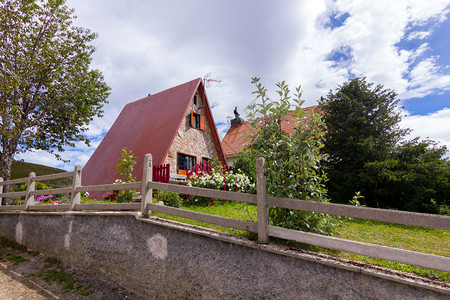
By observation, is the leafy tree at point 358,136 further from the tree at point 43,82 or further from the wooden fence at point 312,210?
the tree at point 43,82

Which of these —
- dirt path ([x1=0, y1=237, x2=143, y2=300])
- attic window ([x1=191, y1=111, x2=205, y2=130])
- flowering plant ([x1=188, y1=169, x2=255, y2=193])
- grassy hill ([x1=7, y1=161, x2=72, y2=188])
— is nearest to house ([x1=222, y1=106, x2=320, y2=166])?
attic window ([x1=191, y1=111, x2=205, y2=130])

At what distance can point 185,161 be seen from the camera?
46.0ft

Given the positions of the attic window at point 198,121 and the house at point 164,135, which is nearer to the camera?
the house at point 164,135

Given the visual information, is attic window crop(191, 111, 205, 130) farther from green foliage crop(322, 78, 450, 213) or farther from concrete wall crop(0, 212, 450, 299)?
concrete wall crop(0, 212, 450, 299)

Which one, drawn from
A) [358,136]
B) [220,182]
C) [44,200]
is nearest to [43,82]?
[44,200]

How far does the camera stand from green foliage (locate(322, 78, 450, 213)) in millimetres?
9797

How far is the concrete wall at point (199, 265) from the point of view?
281 cm

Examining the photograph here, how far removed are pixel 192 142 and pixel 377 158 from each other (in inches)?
379

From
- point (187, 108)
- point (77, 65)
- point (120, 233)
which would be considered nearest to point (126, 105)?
point (77, 65)

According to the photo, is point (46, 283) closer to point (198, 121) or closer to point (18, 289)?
point (18, 289)

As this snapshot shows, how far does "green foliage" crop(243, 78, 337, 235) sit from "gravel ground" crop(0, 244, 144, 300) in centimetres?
343

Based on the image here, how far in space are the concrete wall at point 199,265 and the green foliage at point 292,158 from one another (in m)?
0.71

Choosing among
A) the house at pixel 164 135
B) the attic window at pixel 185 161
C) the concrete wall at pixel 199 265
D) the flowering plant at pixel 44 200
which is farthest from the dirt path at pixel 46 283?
the attic window at pixel 185 161

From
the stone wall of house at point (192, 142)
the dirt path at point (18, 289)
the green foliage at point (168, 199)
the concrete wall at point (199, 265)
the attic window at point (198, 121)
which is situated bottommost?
the dirt path at point (18, 289)
